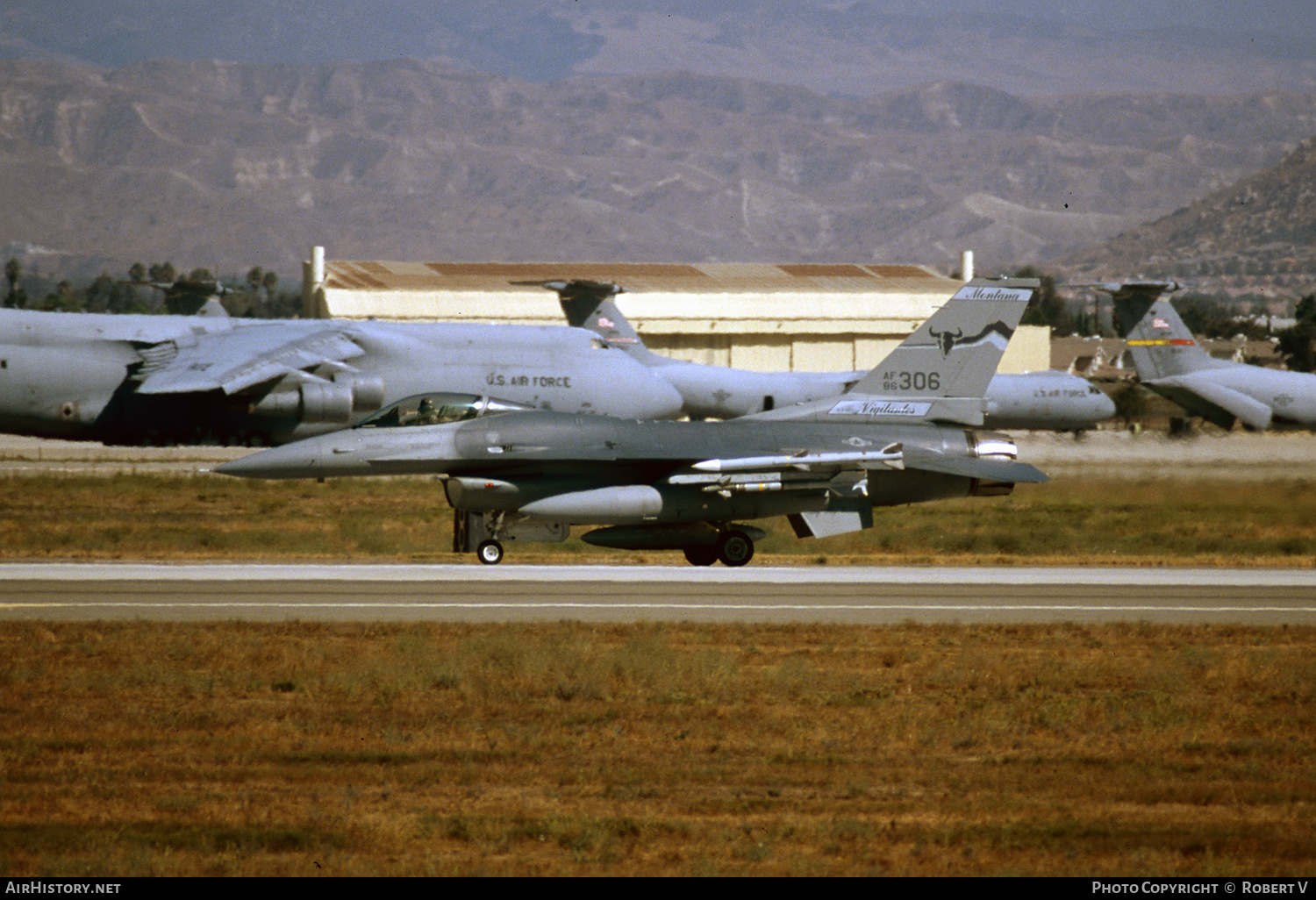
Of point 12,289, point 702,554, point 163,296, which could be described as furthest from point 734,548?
point 12,289

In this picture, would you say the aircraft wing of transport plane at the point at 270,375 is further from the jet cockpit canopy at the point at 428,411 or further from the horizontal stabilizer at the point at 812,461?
the horizontal stabilizer at the point at 812,461

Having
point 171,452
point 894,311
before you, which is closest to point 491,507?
point 171,452

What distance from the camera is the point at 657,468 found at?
21.5 meters

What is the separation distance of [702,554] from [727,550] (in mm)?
387

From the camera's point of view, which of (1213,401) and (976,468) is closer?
(976,468)

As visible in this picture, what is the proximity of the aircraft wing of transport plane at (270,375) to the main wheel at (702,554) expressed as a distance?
8.93 meters

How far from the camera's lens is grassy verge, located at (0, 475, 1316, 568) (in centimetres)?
2378

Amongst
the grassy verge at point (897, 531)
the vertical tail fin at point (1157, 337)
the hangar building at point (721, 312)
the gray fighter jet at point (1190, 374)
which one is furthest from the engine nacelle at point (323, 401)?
the vertical tail fin at point (1157, 337)

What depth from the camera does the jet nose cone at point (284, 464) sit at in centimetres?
2041

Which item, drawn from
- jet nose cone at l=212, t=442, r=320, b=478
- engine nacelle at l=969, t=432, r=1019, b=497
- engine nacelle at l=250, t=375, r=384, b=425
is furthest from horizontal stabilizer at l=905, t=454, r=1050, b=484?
engine nacelle at l=250, t=375, r=384, b=425

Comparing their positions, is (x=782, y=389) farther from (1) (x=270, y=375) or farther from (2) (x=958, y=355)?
(2) (x=958, y=355)

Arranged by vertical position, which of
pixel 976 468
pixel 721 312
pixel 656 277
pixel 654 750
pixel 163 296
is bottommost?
pixel 654 750

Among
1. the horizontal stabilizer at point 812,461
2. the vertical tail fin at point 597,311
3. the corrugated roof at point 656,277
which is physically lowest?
the horizontal stabilizer at point 812,461

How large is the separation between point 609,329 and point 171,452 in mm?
14334
